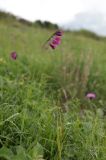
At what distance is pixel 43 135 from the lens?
2607 mm

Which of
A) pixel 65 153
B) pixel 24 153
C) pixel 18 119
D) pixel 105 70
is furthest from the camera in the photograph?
pixel 105 70

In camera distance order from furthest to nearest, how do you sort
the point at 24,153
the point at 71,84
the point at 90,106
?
the point at 71,84
the point at 90,106
the point at 24,153

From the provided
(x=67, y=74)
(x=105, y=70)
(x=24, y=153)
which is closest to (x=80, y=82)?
(x=67, y=74)

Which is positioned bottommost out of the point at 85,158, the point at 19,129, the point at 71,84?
the point at 85,158

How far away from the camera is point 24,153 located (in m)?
2.27

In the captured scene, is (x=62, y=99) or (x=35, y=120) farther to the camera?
(x=62, y=99)

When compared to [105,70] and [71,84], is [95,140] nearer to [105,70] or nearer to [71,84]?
[71,84]

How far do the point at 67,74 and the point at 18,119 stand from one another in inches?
90.1

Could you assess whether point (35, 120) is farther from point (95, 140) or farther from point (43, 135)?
point (95, 140)

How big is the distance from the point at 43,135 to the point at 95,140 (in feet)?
1.20

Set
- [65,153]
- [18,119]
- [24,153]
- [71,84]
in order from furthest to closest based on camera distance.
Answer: [71,84] → [18,119] → [65,153] → [24,153]

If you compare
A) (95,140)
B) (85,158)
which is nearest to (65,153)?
(85,158)

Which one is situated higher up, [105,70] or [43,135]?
[105,70]

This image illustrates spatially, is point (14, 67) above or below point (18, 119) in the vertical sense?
above
